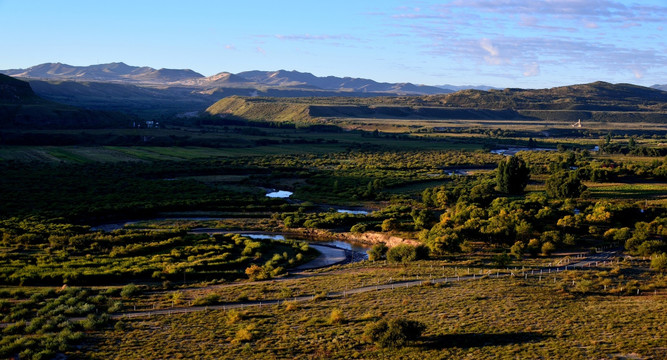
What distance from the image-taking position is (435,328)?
27359mm

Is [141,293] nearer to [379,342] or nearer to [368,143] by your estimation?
[379,342]

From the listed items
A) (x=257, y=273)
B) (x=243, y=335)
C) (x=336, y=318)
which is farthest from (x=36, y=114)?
(x=336, y=318)

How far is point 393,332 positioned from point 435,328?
330 cm

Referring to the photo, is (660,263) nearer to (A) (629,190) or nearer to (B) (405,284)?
(B) (405,284)

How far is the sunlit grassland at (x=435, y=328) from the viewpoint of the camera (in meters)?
24.3

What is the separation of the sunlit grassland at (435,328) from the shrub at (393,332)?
1.10 feet

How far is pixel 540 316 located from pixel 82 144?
134 meters

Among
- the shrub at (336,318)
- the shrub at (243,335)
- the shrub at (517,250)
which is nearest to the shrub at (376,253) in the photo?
the shrub at (517,250)

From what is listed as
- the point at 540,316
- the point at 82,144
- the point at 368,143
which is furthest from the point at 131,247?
the point at 368,143

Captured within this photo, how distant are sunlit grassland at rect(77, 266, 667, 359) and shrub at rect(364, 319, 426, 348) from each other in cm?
33

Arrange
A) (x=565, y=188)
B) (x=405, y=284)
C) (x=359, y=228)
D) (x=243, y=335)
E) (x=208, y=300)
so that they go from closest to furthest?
(x=243, y=335), (x=208, y=300), (x=405, y=284), (x=359, y=228), (x=565, y=188)

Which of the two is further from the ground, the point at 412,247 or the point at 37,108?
the point at 37,108

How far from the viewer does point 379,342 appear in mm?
25047

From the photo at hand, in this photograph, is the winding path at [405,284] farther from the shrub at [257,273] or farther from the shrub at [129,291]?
the shrub at [257,273]
